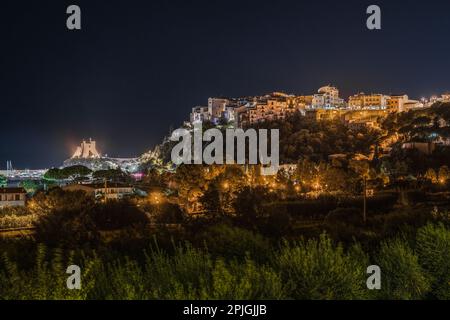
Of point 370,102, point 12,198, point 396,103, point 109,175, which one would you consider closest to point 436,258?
point 12,198

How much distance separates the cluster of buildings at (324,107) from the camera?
80.6 m

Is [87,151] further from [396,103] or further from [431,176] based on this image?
[431,176]

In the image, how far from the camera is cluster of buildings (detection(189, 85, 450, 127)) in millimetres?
80562

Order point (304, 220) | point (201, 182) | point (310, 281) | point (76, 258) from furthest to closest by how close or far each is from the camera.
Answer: point (201, 182), point (304, 220), point (76, 258), point (310, 281)

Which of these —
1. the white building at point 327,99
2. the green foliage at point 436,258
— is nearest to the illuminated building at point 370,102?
the white building at point 327,99

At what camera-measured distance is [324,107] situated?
287ft

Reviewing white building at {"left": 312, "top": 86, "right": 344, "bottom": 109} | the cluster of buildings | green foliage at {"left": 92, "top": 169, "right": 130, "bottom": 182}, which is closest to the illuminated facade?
the cluster of buildings

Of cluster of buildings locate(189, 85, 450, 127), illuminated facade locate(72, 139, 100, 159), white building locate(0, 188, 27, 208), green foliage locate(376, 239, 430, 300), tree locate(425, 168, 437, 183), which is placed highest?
cluster of buildings locate(189, 85, 450, 127)

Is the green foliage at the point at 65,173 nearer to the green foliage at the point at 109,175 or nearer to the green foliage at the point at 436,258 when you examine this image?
the green foliage at the point at 109,175

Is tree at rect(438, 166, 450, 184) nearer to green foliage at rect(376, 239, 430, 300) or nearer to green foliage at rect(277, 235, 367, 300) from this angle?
green foliage at rect(376, 239, 430, 300)

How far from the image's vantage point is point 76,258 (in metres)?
11.1
